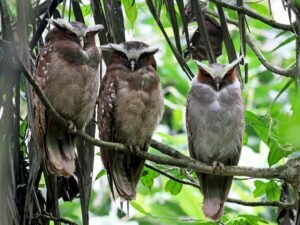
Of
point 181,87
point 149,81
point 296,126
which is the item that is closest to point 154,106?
point 149,81

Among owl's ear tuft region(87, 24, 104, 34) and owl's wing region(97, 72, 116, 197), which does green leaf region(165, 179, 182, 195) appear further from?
owl's ear tuft region(87, 24, 104, 34)

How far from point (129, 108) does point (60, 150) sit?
48 cm

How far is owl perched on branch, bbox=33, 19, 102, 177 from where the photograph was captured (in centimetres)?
299

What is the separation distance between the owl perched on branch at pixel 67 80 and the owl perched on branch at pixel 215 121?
642 millimetres

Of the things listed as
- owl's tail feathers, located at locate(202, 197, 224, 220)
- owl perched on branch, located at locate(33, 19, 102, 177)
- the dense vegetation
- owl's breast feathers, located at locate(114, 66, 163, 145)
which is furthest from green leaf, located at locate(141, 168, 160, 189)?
owl perched on branch, located at locate(33, 19, 102, 177)

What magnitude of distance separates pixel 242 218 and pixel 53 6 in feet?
4.04

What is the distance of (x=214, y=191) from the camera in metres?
3.40

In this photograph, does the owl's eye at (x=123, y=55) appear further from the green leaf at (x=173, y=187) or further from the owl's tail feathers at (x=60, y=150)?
the green leaf at (x=173, y=187)

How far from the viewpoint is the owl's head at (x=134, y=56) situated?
3.29 meters

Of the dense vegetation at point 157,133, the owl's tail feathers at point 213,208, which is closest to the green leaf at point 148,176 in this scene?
the dense vegetation at point 157,133

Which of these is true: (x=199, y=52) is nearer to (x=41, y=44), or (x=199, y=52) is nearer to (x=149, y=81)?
(x=149, y=81)

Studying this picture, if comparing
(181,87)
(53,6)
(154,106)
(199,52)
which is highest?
(53,6)

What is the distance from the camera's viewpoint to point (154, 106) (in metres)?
3.31

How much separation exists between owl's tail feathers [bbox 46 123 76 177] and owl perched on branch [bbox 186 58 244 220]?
2.44ft
